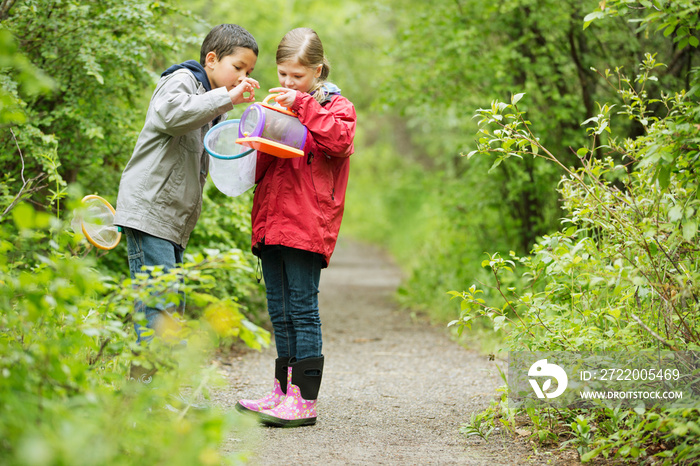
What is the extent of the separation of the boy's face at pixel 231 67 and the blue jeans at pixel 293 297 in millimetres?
811

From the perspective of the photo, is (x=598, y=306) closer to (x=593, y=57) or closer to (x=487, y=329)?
(x=487, y=329)

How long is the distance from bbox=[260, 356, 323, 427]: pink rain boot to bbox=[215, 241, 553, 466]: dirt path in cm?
5

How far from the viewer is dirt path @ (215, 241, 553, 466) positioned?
9.23 ft

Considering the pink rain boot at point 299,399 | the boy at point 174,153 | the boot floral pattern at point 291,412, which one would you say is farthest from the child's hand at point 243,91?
the boot floral pattern at point 291,412

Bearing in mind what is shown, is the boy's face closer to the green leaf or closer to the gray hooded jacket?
the gray hooded jacket

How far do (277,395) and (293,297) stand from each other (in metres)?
0.53

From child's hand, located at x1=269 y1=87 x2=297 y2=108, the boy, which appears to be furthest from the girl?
the boy

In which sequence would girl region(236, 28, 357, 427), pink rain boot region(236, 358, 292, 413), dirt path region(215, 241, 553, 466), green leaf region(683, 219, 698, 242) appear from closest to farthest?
green leaf region(683, 219, 698, 242) < dirt path region(215, 241, 553, 466) < girl region(236, 28, 357, 427) < pink rain boot region(236, 358, 292, 413)

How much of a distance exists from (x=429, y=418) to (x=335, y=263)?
317 inches

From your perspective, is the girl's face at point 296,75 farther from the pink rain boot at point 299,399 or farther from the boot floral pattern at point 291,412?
the boot floral pattern at point 291,412

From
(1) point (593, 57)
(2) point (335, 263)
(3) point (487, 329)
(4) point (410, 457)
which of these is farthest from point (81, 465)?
(2) point (335, 263)

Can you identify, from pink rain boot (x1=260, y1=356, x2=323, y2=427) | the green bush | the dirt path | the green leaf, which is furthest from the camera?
pink rain boot (x1=260, y1=356, x2=323, y2=427)

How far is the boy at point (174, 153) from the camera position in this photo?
2922mm

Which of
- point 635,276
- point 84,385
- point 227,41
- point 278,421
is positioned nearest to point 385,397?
point 278,421
